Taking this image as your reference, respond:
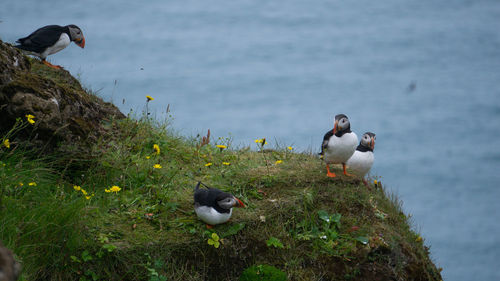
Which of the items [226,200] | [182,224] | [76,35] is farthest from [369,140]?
[76,35]

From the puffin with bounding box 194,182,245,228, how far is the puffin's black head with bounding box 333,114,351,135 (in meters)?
1.36

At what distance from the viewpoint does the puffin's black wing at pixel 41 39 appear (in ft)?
25.2

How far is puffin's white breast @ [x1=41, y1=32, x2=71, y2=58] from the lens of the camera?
7.96 meters

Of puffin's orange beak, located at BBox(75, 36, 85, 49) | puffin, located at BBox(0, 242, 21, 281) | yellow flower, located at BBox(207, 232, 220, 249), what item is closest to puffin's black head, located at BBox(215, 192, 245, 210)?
yellow flower, located at BBox(207, 232, 220, 249)

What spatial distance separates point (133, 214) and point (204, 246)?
935mm

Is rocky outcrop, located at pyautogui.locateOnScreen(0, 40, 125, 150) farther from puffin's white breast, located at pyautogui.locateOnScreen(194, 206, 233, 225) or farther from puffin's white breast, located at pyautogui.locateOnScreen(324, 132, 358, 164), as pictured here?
puffin's white breast, located at pyautogui.locateOnScreen(324, 132, 358, 164)

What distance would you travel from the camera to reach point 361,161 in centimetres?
635

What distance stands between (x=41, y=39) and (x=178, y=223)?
4.06 m

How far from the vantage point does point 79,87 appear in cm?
795

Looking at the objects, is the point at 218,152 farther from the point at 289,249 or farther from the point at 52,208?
the point at 52,208

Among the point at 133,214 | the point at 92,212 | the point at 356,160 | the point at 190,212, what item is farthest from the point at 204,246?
the point at 356,160

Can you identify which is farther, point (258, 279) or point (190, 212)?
A: point (190, 212)

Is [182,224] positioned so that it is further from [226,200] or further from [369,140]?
[369,140]

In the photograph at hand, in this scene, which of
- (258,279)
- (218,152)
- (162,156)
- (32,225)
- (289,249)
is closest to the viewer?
(32,225)
